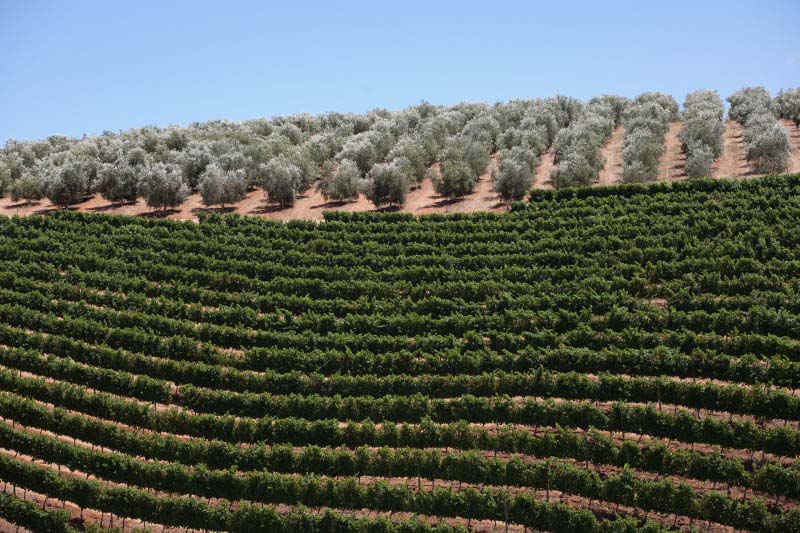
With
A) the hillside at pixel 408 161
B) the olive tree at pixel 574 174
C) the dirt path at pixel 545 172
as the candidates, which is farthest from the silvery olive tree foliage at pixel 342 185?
the olive tree at pixel 574 174

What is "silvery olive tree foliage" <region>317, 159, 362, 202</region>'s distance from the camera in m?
71.9

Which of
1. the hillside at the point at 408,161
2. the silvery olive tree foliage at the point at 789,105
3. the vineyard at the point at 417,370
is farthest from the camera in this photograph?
the silvery olive tree foliage at the point at 789,105

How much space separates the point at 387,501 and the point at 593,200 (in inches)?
1329

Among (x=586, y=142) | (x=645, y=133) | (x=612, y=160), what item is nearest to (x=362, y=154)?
(x=586, y=142)

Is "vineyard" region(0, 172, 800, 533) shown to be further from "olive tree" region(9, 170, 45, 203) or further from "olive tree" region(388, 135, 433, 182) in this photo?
"olive tree" region(9, 170, 45, 203)

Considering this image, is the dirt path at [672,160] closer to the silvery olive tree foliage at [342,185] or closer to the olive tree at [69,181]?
the silvery olive tree foliage at [342,185]

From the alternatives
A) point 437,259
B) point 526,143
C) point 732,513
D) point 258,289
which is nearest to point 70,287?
point 258,289

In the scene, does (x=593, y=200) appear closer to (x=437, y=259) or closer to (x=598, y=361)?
(x=437, y=259)

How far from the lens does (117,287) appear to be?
166 ft

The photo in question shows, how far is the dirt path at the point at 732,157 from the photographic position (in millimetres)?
69625

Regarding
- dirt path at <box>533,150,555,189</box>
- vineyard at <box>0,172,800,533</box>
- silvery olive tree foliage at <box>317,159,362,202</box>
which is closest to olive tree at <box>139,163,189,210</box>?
vineyard at <box>0,172,800,533</box>

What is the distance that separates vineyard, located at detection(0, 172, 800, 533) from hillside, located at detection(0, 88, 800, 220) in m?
11.2

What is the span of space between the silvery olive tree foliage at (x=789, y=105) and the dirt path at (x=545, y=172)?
26.9 meters

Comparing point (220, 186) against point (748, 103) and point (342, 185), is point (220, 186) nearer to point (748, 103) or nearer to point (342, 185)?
point (342, 185)
